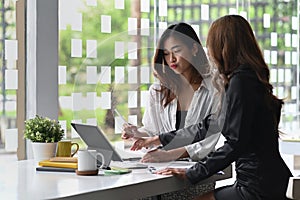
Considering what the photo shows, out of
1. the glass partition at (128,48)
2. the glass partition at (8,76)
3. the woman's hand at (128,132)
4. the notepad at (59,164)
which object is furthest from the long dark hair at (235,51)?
the glass partition at (8,76)

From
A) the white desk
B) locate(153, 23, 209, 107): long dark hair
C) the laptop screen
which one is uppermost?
Answer: locate(153, 23, 209, 107): long dark hair

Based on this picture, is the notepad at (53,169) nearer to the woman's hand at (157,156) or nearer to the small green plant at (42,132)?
the small green plant at (42,132)

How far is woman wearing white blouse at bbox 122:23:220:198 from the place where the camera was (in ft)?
9.71

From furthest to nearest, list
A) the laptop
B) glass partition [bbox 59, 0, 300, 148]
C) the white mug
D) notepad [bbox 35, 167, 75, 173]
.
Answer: glass partition [bbox 59, 0, 300, 148] < the laptop < notepad [bbox 35, 167, 75, 173] < the white mug

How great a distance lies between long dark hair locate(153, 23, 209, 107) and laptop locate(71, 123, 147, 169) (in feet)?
1.43

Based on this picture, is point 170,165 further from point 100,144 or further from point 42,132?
point 42,132

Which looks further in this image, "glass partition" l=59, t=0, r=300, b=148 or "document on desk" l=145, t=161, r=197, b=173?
"glass partition" l=59, t=0, r=300, b=148

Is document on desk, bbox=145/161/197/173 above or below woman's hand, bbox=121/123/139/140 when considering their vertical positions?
below

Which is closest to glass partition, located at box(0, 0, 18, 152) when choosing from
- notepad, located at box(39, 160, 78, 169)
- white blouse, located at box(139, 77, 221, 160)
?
white blouse, located at box(139, 77, 221, 160)

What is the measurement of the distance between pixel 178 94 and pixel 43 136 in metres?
0.65

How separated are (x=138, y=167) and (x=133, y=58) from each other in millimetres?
530

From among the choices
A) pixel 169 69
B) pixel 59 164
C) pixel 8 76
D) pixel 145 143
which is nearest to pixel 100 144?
pixel 59 164

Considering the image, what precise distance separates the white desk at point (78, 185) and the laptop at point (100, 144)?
0.13 meters

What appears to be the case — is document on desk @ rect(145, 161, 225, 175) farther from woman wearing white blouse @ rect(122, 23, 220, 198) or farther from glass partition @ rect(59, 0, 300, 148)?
glass partition @ rect(59, 0, 300, 148)
